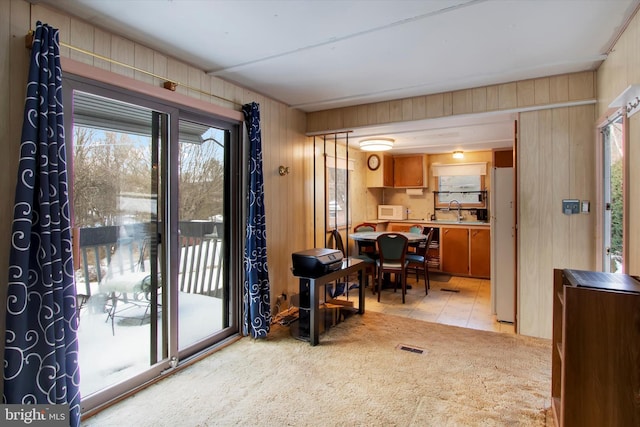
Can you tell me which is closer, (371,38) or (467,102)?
(371,38)

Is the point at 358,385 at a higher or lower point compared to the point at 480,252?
lower

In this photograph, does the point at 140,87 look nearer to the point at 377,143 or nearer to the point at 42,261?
the point at 42,261

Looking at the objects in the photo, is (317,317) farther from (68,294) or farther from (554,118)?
(554,118)

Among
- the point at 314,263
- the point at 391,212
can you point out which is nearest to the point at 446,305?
the point at 314,263

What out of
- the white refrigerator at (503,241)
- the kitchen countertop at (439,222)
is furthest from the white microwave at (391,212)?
the white refrigerator at (503,241)

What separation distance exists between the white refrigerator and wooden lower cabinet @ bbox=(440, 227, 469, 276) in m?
2.05

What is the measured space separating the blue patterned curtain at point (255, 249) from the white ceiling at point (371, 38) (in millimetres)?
523

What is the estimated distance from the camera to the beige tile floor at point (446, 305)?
3.63m

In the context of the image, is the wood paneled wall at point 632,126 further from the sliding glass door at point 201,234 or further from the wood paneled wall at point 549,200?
the sliding glass door at point 201,234

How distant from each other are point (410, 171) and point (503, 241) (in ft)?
10.2

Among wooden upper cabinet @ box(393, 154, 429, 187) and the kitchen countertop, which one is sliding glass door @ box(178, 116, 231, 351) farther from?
wooden upper cabinet @ box(393, 154, 429, 187)

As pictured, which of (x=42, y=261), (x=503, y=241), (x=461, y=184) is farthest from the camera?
(x=461, y=184)

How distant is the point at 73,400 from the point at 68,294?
0.57m

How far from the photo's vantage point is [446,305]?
13.8ft
